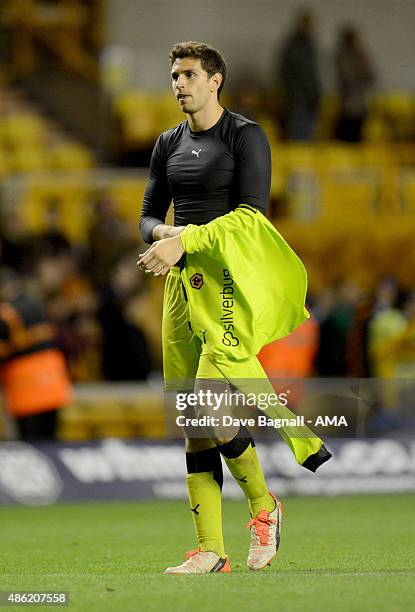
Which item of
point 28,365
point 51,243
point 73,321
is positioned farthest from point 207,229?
point 51,243

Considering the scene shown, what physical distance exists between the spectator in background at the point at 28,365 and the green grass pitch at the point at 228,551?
28.1 inches

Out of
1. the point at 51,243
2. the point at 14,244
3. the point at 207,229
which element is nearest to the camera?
the point at 207,229

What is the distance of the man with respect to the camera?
5836 mm

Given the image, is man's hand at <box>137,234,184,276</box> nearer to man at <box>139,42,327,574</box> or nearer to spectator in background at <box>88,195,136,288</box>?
man at <box>139,42,327,574</box>

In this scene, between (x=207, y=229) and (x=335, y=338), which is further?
(x=335, y=338)

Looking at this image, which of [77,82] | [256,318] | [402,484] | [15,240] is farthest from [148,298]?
[256,318]

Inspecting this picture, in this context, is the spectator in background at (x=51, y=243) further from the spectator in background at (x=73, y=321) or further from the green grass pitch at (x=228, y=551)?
the green grass pitch at (x=228, y=551)

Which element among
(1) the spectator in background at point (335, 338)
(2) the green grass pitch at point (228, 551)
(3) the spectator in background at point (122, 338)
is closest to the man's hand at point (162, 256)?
(2) the green grass pitch at point (228, 551)

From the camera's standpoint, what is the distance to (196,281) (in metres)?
5.86

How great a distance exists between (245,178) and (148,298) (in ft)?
28.2

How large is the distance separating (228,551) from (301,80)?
37.7 feet

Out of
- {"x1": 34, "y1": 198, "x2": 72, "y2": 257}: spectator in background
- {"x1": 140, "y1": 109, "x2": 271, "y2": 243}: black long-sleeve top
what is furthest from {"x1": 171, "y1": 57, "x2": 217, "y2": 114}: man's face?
{"x1": 34, "y1": 198, "x2": 72, "y2": 257}: spectator in background

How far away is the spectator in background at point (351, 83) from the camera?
18406 mm

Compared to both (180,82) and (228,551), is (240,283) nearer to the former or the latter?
(180,82)
